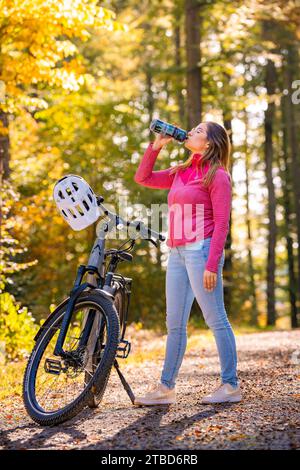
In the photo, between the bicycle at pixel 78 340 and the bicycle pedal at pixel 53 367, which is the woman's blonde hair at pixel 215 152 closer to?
the bicycle at pixel 78 340

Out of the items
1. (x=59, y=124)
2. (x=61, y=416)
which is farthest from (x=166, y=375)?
(x=59, y=124)

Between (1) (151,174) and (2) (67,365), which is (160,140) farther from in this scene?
(2) (67,365)

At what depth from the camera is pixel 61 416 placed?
4512 mm

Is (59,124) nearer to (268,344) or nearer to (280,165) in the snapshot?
(268,344)

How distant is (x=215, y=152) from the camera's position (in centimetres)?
524

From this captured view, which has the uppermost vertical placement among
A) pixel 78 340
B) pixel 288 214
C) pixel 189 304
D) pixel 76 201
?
pixel 288 214

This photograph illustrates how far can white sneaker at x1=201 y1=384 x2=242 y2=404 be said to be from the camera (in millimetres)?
5125

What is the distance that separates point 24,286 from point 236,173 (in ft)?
54.2

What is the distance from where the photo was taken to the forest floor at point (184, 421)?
396 centimetres

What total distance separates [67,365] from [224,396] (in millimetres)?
1150

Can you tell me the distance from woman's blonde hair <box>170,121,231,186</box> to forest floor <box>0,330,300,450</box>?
63.2 inches

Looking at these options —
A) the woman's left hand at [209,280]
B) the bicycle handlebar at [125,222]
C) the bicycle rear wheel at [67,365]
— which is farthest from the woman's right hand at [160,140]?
the bicycle rear wheel at [67,365]

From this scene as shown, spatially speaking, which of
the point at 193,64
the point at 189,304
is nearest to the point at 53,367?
the point at 189,304

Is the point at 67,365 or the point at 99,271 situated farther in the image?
the point at 99,271
